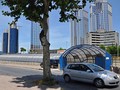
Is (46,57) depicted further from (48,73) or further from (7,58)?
(7,58)

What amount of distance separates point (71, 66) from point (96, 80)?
326cm

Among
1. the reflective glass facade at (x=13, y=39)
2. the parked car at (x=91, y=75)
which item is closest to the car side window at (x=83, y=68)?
the parked car at (x=91, y=75)

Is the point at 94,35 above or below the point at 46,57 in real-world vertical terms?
above

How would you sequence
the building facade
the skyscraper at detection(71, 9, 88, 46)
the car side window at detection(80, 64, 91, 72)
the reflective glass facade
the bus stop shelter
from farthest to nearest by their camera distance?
the building facade → the skyscraper at detection(71, 9, 88, 46) → the reflective glass facade → the bus stop shelter → the car side window at detection(80, 64, 91, 72)

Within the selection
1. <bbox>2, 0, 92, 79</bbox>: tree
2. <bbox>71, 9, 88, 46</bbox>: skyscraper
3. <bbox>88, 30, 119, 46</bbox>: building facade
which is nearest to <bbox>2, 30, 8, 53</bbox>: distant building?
<bbox>71, 9, 88, 46</bbox>: skyscraper

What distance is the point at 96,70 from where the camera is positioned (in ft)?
53.2

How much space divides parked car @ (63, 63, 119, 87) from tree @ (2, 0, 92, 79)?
6.96ft

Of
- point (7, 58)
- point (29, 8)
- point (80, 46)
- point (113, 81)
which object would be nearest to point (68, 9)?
point (29, 8)

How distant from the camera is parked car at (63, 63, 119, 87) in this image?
1509 centimetres

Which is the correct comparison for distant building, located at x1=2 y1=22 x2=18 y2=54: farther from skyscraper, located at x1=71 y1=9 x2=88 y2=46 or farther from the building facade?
the building facade

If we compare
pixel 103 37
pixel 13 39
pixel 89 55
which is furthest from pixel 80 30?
pixel 89 55

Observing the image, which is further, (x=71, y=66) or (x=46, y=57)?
(x=71, y=66)

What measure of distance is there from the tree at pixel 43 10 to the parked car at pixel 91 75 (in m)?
2.12

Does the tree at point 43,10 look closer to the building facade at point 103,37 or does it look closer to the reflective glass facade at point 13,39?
the reflective glass facade at point 13,39
